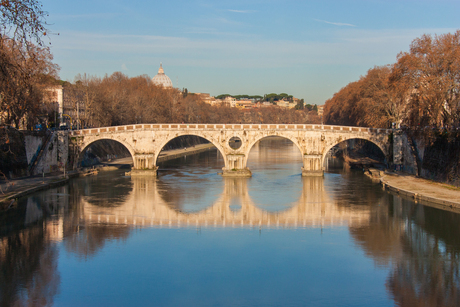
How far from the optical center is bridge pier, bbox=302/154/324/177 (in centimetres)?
4859

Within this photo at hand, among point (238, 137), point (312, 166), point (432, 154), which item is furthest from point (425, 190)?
point (238, 137)

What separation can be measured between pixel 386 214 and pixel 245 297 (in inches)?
667

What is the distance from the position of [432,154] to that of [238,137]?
19.3 metres

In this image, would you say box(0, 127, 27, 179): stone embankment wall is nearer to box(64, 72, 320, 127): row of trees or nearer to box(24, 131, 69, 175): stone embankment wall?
box(24, 131, 69, 175): stone embankment wall

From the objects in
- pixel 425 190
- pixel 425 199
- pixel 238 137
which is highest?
pixel 238 137

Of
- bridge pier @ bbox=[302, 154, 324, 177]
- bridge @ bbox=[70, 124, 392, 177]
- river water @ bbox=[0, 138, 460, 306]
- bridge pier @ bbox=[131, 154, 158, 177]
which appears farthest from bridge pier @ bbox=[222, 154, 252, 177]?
river water @ bbox=[0, 138, 460, 306]

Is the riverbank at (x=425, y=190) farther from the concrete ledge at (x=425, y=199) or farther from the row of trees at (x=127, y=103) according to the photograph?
the row of trees at (x=127, y=103)

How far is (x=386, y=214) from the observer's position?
103ft

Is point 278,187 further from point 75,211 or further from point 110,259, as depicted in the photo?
point 110,259

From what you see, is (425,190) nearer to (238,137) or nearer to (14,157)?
(238,137)

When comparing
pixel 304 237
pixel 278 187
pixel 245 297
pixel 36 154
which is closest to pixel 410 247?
pixel 304 237

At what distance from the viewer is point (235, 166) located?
49.0 metres

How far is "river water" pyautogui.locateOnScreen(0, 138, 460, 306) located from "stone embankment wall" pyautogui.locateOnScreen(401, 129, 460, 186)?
5.69 meters

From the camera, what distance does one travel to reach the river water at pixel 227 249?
1819 centimetres
